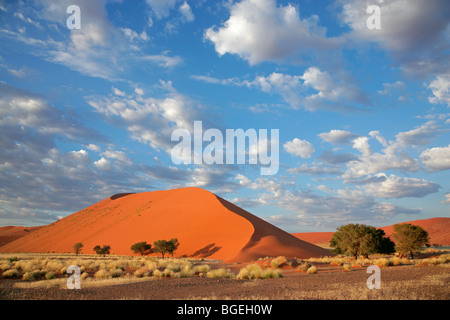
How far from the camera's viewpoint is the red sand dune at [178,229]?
163 feet

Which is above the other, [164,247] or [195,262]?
[164,247]

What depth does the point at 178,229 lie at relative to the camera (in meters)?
59.8

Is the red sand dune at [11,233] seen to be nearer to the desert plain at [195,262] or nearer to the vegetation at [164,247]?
the desert plain at [195,262]

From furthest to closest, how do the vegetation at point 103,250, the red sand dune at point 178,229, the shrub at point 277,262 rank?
the vegetation at point 103,250, the red sand dune at point 178,229, the shrub at point 277,262

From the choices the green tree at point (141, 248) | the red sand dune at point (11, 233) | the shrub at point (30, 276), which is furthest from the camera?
the red sand dune at point (11, 233)

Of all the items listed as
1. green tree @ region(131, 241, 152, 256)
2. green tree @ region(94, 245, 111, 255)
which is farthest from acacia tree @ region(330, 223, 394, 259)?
green tree @ region(94, 245, 111, 255)

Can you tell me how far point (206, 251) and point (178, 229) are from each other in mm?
11561

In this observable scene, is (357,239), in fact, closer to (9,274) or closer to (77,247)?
(9,274)

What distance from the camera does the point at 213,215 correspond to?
61.6 m

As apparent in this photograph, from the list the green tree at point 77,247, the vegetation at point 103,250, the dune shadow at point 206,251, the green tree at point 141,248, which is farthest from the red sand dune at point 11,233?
the dune shadow at point 206,251

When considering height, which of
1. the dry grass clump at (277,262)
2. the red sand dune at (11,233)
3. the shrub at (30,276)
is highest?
the shrub at (30,276)

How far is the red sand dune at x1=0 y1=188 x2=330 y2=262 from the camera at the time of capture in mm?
49812

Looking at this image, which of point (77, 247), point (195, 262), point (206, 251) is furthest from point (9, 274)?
point (77, 247)
